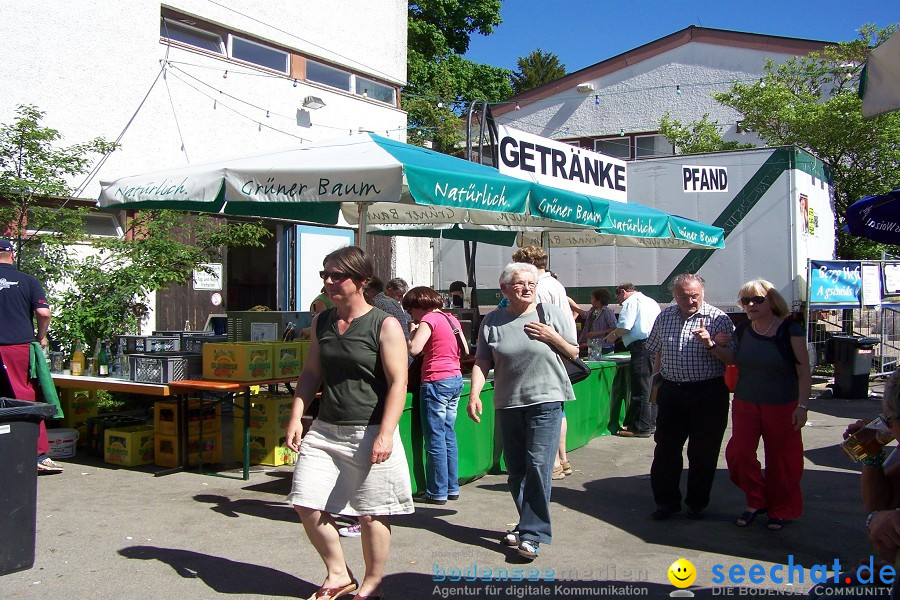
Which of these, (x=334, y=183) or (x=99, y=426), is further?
(x=99, y=426)

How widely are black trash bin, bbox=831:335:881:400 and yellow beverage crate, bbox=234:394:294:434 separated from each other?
9072 mm

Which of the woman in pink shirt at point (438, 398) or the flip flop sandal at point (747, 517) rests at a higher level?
the woman in pink shirt at point (438, 398)

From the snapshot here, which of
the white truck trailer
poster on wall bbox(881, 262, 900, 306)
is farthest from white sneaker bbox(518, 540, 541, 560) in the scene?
poster on wall bbox(881, 262, 900, 306)

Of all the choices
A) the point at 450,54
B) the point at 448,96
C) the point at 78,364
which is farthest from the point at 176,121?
the point at 450,54

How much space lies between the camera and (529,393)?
4.79 meters

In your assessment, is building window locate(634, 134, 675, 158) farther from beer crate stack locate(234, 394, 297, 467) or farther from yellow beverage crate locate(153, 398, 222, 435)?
yellow beverage crate locate(153, 398, 222, 435)

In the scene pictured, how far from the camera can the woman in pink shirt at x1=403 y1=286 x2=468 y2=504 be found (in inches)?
243

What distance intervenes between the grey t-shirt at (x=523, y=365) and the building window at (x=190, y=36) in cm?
936

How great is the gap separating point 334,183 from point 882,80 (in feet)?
11.7

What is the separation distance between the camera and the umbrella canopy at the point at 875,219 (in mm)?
7105

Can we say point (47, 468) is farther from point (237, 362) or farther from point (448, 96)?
point (448, 96)

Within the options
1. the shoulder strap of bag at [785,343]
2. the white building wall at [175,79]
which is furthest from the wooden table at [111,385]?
the shoulder strap of bag at [785,343]

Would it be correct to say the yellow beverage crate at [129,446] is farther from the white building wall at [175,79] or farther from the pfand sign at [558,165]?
the pfand sign at [558,165]

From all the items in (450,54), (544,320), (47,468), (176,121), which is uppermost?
(450,54)
